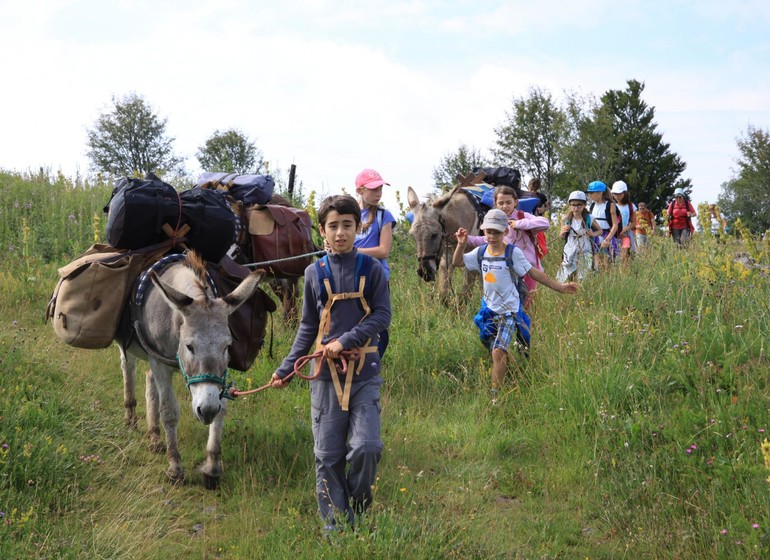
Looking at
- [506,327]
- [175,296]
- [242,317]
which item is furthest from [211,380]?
[506,327]

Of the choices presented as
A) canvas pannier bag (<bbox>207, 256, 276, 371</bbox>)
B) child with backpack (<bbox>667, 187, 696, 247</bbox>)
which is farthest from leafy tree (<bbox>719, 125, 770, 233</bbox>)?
canvas pannier bag (<bbox>207, 256, 276, 371</bbox>)

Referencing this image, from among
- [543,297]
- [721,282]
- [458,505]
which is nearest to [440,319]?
[543,297]

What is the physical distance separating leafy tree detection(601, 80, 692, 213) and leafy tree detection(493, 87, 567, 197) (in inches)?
255

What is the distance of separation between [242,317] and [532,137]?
50573mm

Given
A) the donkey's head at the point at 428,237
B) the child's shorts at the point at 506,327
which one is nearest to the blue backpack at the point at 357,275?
the child's shorts at the point at 506,327

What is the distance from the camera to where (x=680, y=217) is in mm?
15594

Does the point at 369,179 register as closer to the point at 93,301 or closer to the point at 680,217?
the point at 93,301

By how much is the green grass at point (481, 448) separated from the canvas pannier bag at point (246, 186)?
1.73 m

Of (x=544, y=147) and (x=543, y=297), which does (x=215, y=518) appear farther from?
(x=544, y=147)

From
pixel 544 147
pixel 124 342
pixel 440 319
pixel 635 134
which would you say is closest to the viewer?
pixel 124 342

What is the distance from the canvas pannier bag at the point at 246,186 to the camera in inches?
308

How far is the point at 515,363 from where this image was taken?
6.69 metres

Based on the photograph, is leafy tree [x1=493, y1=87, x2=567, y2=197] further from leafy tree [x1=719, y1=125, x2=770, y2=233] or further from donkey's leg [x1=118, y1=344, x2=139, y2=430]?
donkey's leg [x1=118, y1=344, x2=139, y2=430]

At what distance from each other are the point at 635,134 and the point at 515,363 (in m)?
42.5
